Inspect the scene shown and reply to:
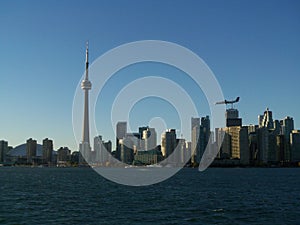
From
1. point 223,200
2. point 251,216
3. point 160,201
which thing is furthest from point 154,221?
point 223,200

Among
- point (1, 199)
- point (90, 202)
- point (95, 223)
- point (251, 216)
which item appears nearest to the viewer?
point (95, 223)

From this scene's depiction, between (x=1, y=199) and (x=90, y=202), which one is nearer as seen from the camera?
(x=90, y=202)

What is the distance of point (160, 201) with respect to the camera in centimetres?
7188

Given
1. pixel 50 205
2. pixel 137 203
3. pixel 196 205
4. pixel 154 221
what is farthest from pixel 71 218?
pixel 196 205

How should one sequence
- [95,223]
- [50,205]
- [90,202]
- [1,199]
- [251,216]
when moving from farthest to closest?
[1,199] < [90,202] < [50,205] < [251,216] < [95,223]

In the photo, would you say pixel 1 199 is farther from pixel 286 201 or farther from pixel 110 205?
pixel 286 201

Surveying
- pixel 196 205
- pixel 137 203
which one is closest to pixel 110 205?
pixel 137 203

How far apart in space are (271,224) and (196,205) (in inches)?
693

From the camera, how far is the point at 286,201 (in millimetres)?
75250

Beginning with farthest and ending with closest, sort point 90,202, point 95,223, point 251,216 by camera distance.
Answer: point 90,202
point 251,216
point 95,223

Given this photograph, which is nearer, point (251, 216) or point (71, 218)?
point (71, 218)

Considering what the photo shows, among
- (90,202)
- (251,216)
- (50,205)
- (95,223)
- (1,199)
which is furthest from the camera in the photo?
(1,199)

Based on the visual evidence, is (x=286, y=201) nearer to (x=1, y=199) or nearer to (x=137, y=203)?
(x=137, y=203)

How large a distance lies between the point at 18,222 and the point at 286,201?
1909 inches
